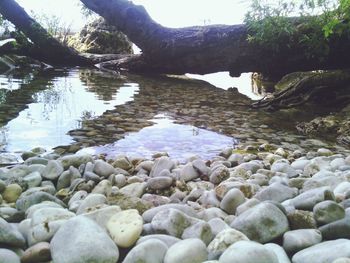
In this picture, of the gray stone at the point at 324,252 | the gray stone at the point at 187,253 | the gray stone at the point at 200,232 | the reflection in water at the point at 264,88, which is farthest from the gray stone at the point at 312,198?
the reflection in water at the point at 264,88

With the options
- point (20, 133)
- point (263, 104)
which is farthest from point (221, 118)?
Result: point (20, 133)

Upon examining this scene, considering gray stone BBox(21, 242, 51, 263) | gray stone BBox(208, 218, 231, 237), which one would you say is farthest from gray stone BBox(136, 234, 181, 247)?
gray stone BBox(21, 242, 51, 263)

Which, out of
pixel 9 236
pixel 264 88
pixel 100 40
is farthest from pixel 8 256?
pixel 100 40

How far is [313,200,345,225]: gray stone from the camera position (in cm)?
190

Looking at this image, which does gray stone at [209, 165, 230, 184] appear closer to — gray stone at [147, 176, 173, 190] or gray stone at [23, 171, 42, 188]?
gray stone at [147, 176, 173, 190]

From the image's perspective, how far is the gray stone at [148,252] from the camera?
1596 mm

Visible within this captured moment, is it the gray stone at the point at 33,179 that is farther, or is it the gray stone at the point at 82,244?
the gray stone at the point at 33,179

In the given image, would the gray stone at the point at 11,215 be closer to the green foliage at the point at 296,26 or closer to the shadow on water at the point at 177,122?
the shadow on water at the point at 177,122

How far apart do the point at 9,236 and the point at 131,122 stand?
3889 mm

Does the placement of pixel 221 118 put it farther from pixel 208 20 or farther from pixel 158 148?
pixel 208 20

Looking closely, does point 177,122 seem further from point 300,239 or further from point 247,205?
point 300,239

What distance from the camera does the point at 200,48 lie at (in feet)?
35.9

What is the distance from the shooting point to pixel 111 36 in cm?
1905

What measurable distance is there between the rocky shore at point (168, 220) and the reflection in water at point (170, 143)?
1056 mm
